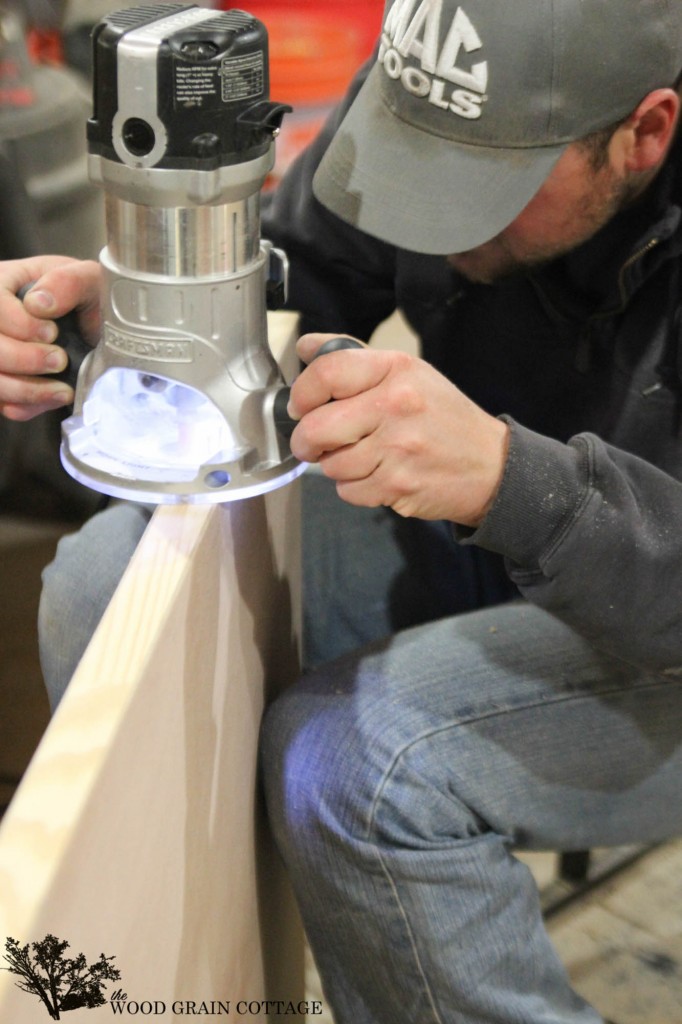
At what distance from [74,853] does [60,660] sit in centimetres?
37

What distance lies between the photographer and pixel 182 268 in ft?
1.83

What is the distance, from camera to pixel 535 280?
839mm

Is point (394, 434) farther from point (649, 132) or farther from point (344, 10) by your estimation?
point (344, 10)

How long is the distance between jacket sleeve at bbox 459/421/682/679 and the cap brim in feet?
0.52

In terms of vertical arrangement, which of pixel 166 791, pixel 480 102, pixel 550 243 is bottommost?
pixel 166 791

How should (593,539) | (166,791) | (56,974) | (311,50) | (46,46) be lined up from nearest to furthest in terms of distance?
(56,974), (166,791), (593,539), (46,46), (311,50)

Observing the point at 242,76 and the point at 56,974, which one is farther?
the point at 242,76

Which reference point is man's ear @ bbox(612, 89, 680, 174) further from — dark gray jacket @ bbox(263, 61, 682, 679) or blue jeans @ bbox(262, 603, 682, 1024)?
blue jeans @ bbox(262, 603, 682, 1024)

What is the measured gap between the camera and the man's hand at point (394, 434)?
58 cm

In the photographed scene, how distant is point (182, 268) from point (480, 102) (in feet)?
0.82

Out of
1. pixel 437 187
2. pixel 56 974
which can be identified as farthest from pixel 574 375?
pixel 56 974

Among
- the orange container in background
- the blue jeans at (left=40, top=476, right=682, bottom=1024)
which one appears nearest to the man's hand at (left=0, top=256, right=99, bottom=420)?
the blue jeans at (left=40, top=476, right=682, bottom=1024)

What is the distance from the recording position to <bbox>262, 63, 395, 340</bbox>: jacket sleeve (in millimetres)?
938

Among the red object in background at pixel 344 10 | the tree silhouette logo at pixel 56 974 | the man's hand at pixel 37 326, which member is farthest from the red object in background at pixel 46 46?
the tree silhouette logo at pixel 56 974
